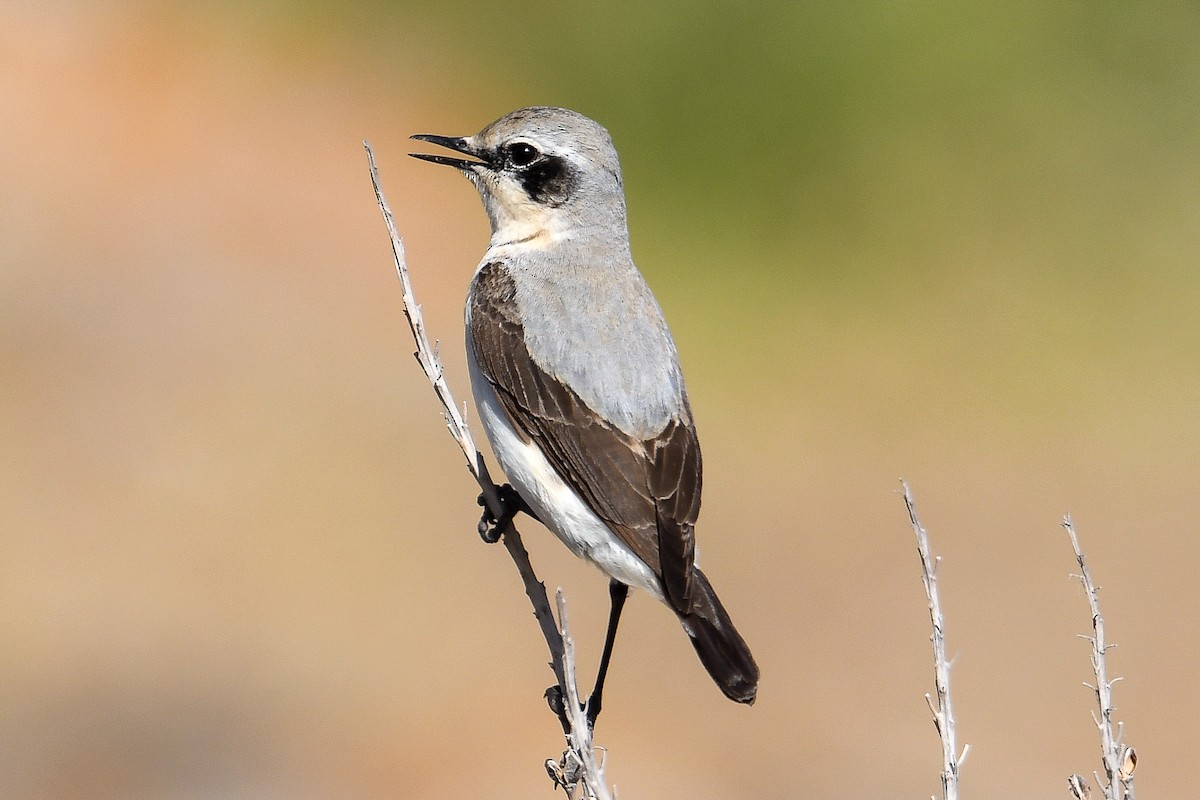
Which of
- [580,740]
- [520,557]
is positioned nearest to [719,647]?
[520,557]

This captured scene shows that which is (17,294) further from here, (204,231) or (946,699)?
(946,699)

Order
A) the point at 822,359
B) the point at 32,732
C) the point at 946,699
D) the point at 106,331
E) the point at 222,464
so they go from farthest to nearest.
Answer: the point at 822,359, the point at 106,331, the point at 222,464, the point at 32,732, the point at 946,699

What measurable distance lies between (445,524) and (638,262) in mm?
4968

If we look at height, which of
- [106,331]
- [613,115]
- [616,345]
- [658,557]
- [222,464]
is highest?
[613,115]

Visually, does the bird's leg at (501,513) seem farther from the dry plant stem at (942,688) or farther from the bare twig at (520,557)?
the dry plant stem at (942,688)

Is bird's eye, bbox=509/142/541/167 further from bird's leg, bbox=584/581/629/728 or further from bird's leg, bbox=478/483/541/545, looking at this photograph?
bird's leg, bbox=584/581/629/728

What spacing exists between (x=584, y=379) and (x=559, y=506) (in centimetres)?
45

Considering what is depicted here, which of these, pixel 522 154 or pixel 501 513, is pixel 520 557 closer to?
pixel 501 513

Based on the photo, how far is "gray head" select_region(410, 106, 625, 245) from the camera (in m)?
Result: 5.40

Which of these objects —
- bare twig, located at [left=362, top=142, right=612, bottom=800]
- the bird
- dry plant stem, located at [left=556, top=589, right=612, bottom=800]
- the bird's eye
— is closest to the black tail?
the bird

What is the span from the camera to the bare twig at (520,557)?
3689 millimetres

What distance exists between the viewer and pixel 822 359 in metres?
14.8

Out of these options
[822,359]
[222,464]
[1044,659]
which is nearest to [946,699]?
[1044,659]

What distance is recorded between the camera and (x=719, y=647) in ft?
15.0
